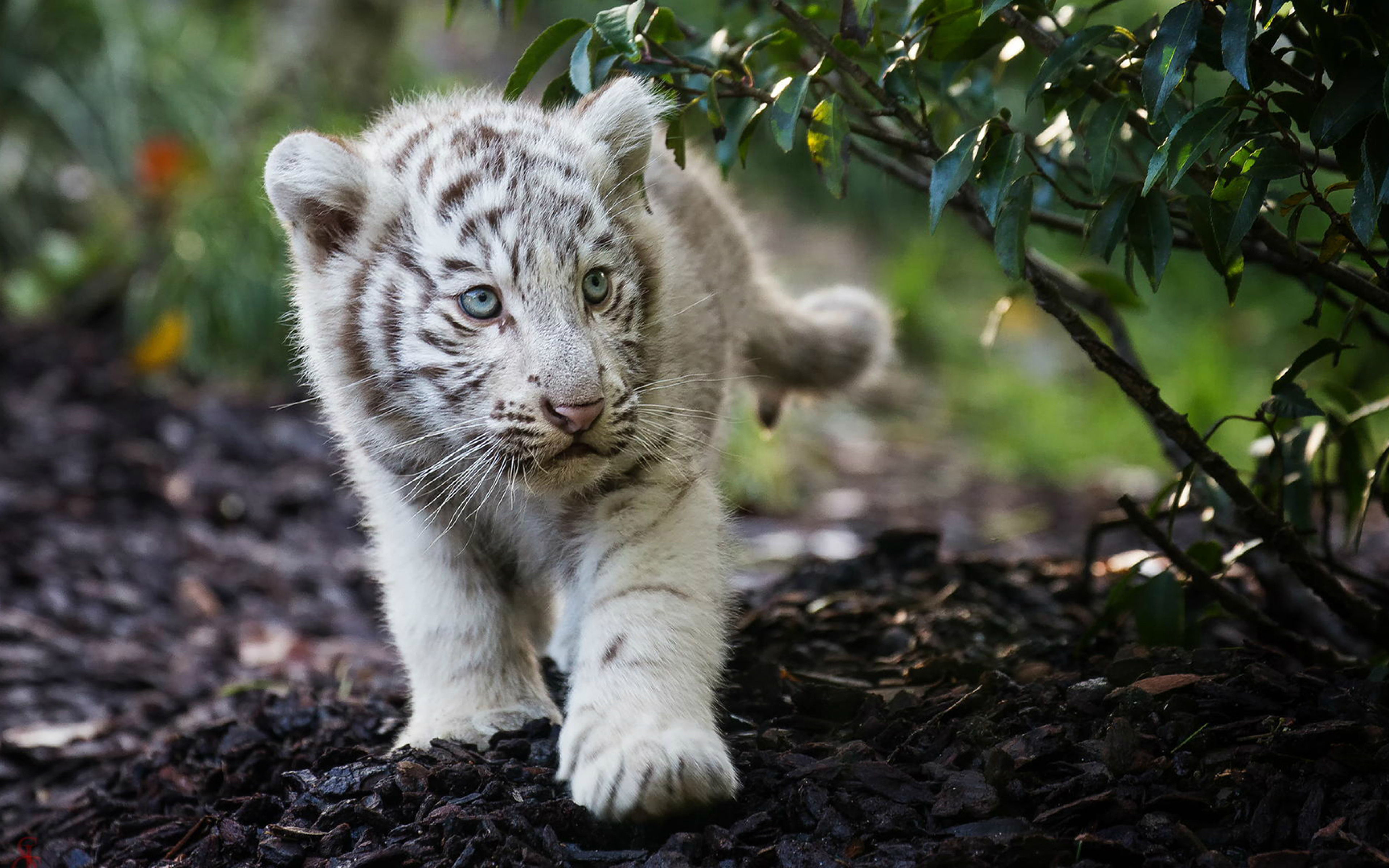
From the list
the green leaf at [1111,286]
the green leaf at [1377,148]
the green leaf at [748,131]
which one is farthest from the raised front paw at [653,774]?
the green leaf at [1111,286]

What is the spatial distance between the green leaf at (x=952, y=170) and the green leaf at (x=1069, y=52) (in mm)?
125

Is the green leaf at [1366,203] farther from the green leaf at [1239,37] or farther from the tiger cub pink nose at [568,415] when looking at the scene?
the tiger cub pink nose at [568,415]

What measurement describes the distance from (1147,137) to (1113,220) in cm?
33

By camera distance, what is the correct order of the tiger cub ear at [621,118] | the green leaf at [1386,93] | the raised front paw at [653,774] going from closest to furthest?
the green leaf at [1386,93] < the raised front paw at [653,774] < the tiger cub ear at [621,118]

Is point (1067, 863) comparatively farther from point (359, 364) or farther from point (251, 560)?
point (251, 560)

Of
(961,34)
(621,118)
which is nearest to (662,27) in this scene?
(621,118)

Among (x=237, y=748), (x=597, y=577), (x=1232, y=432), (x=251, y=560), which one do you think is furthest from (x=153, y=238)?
(x=1232, y=432)

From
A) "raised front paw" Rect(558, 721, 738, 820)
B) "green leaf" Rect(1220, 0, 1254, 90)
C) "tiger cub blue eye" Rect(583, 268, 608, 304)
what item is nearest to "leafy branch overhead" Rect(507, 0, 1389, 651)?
"green leaf" Rect(1220, 0, 1254, 90)

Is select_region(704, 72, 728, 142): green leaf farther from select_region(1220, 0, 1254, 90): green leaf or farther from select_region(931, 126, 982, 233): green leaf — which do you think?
select_region(1220, 0, 1254, 90): green leaf

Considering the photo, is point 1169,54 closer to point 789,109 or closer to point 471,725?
point 789,109

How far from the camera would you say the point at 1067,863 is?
2.01 metres

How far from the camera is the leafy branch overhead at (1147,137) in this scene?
2092 mm

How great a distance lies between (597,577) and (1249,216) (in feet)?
4.77

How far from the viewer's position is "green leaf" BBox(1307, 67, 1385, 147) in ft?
6.68
